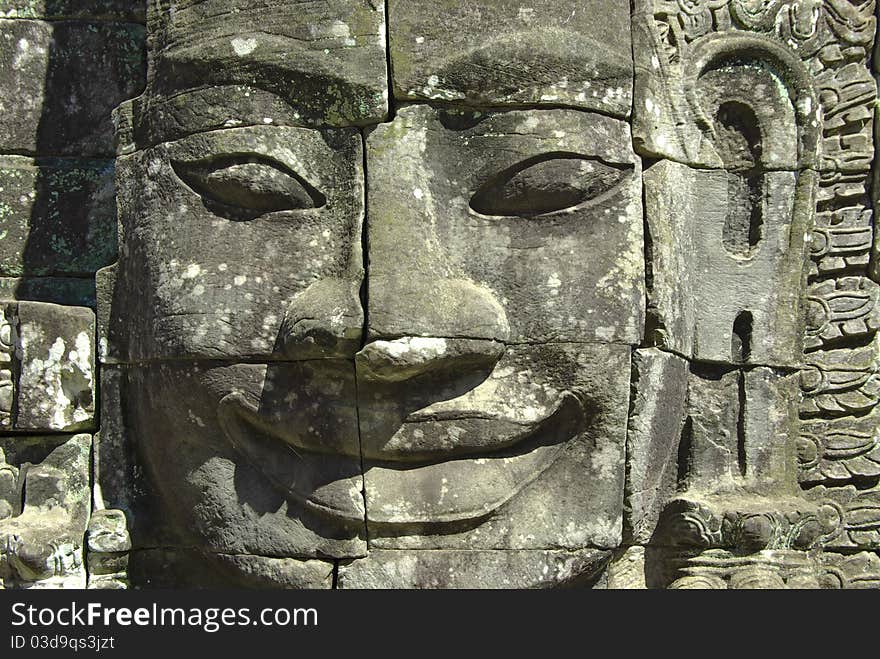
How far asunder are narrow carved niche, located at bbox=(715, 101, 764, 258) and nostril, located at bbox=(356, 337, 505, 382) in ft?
3.99

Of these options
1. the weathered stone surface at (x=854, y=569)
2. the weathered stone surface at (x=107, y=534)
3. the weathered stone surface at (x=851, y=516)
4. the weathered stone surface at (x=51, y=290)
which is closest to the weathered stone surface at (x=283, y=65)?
the weathered stone surface at (x=51, y=290)

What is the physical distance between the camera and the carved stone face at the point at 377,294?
446 cm

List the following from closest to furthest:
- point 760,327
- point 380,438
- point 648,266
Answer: point 380,438 → point 648,266 → point 760,327

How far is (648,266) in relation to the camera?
4754 millimetres

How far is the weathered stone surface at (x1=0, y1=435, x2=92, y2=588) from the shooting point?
15.4 ft

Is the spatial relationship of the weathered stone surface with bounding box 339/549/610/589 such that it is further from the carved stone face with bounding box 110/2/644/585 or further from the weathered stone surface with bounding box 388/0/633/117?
the weathered stone surface with bounding box 388/0/633/117

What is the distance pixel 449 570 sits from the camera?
4473 mm

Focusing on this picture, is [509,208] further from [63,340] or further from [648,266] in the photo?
[63,340]

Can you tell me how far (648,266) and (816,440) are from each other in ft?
3.29

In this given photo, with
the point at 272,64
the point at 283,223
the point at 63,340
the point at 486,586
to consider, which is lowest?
the point at 486,586

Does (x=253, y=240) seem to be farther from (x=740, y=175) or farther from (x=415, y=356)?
(x=740, y=175)

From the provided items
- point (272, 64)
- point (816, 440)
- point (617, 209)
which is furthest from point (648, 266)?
point (272, 64)

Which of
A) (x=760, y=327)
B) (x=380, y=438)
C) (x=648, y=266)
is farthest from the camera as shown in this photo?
(x=760, y=327)

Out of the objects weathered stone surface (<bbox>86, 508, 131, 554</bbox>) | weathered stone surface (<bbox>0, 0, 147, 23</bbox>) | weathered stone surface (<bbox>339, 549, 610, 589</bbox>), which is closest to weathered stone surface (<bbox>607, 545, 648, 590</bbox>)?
A: weathered stone surface (<bbox>339, 549, 610, 589</bbox>)
